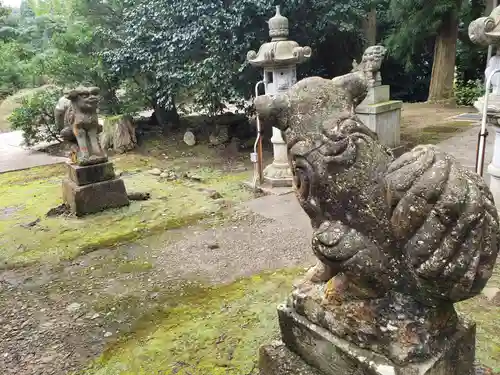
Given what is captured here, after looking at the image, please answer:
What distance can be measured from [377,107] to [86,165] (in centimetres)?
480

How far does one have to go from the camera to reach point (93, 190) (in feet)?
21.3

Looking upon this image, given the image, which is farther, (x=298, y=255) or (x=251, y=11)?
(x=251, y=11)

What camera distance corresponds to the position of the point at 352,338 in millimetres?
2023

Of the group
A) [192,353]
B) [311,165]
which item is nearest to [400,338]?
[311,165]

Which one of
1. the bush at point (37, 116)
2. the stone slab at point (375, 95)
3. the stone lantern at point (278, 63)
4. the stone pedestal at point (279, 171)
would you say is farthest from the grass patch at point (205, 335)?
the bush at point (37, 116)

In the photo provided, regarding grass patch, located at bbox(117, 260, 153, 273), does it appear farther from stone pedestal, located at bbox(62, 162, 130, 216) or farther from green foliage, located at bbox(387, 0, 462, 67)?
green foliage, located at bbox(387, 0, 462, 67)

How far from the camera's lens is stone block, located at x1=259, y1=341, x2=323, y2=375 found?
2.26 m

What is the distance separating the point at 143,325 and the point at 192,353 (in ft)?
2.18

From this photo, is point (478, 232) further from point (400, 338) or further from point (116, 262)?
point (116, 262)

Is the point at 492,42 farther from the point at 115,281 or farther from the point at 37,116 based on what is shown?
the point at 37,116

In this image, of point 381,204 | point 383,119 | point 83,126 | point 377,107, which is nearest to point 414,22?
point 383,119

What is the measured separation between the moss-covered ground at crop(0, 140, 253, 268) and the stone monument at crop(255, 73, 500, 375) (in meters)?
3.96

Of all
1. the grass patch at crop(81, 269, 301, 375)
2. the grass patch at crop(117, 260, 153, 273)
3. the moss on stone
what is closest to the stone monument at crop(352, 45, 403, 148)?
the moss on stone

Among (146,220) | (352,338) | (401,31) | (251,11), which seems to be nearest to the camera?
(352,338)
